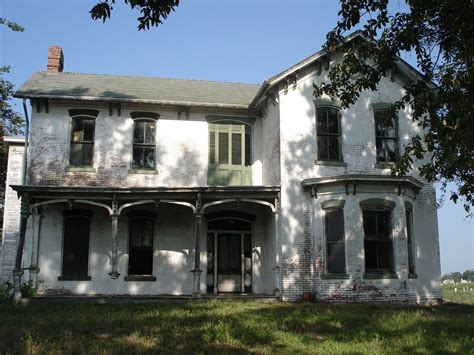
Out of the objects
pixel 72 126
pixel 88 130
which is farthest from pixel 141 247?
pixel 72 126

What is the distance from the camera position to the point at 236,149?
18484 millimetres

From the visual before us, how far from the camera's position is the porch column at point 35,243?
16.7 m

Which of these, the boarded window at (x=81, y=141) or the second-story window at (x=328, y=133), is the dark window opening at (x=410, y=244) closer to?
the second-story window at (x=328, y=133)

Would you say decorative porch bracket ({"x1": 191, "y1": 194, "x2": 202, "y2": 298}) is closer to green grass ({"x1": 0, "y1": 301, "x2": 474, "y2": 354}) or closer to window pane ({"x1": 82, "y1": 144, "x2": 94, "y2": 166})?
green grass ({"x1": 0, "y1": 301, "x2": 474, "y2": 354})

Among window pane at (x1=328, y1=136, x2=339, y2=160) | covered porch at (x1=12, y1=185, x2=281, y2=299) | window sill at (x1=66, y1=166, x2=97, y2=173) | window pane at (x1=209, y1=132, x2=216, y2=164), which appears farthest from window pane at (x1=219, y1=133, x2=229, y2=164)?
window sill at (x1=66, y1=166, x2=97, y2=173)

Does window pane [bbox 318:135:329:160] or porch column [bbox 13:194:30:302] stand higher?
window pane [bbox 318:135:329:160]

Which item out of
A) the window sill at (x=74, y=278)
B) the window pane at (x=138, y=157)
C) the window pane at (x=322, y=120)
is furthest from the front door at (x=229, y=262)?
the window pane at (x=322, y=120)

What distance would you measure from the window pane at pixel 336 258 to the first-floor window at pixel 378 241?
0.70 m

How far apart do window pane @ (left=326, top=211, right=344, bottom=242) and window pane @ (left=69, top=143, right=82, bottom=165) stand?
8362mm

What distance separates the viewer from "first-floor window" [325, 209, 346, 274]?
15758 mm

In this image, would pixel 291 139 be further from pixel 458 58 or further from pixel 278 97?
pixel 458 58

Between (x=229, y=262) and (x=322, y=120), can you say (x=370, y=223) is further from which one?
(x=229, y=262)

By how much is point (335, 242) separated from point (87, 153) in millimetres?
8624

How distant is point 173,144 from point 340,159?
18.5 feet
